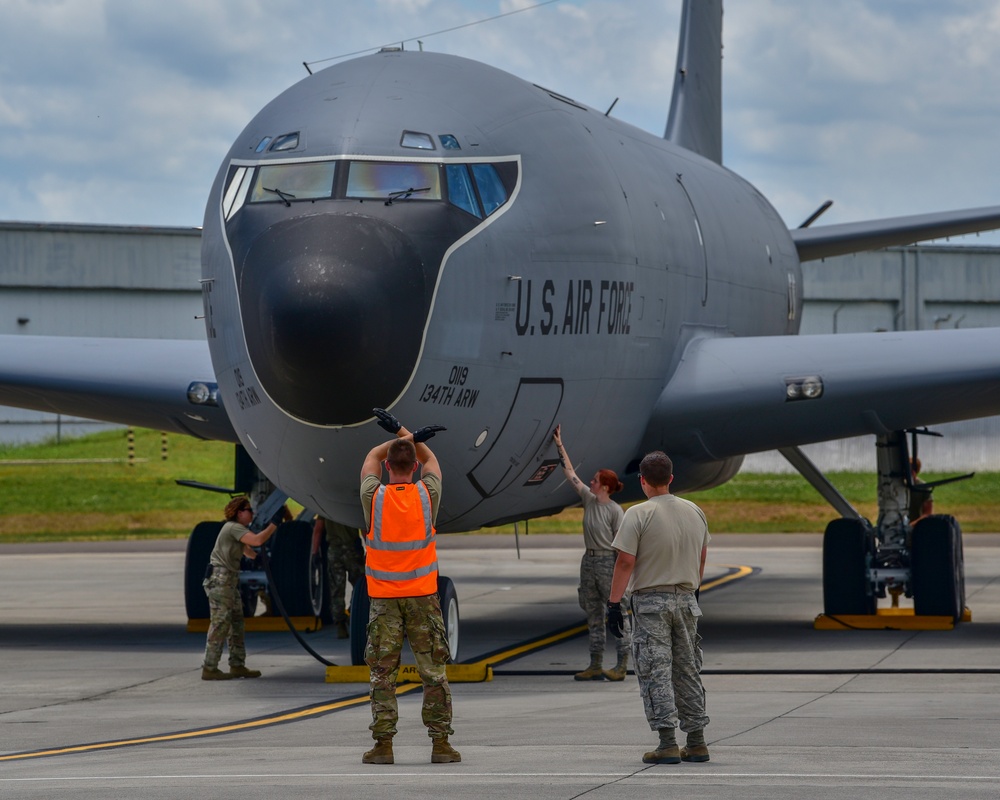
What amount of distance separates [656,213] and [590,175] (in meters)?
1.77

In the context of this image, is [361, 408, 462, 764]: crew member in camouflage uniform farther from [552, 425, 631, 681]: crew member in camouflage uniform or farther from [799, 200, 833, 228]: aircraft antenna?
[799, 200, 833, 228]: aircraft antenna

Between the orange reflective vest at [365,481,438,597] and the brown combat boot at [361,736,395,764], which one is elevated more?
the orange reflective vest at [365,481,438,597]

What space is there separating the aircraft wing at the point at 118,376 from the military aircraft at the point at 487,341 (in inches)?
1.3

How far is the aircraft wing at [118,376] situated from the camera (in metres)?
17.1

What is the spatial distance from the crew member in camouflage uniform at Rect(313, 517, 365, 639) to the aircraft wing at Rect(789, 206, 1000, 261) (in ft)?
27.9

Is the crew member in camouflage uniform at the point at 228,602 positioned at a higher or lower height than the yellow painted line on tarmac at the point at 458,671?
higher

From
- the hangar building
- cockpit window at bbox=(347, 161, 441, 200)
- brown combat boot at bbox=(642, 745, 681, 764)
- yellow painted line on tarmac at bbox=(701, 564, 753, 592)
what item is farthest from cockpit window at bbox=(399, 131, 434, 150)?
the hangar building

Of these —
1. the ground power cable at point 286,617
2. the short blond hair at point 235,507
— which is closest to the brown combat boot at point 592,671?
the ground power cable at point 286,617

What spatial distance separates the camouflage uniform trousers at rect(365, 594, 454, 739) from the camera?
946 centimetres

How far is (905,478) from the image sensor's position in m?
18.3

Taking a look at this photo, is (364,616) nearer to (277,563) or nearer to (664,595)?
(664,595)

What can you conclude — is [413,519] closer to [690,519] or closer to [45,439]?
[690,519]

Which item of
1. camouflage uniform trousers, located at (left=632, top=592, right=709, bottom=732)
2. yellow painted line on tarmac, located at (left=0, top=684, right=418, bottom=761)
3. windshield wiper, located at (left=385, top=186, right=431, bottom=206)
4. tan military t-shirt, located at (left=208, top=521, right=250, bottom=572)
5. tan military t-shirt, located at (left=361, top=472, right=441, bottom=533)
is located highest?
windshield wiper, located at (left=385, top=186, right=431, bottom=206)

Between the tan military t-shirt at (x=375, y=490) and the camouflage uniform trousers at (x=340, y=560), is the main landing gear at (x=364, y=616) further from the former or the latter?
the tan military t-shirt at (x=375, y=490)
